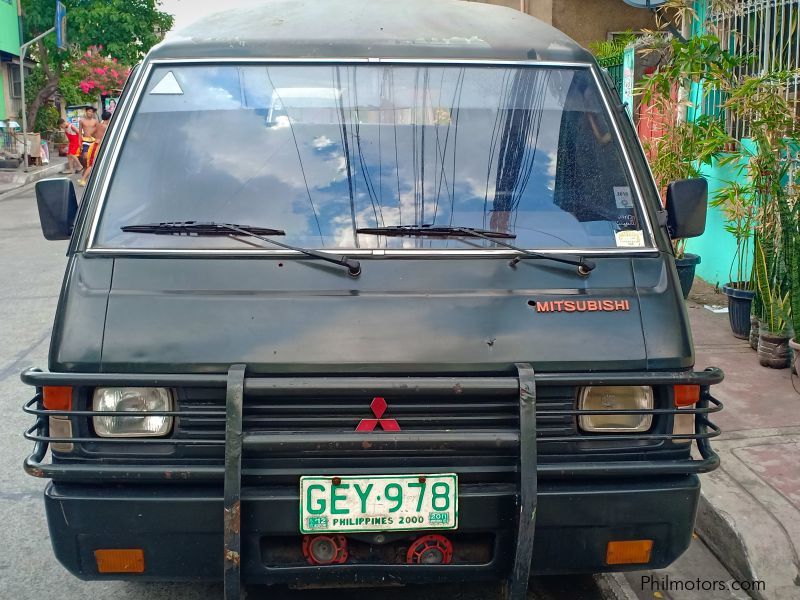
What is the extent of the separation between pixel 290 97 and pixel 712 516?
2629 millimetres

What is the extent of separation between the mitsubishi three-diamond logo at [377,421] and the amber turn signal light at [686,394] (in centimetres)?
95

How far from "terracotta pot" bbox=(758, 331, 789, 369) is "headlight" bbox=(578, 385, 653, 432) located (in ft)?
12.2

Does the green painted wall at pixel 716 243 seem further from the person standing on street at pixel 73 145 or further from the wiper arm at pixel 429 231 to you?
the person standing on street at pixel 73 145

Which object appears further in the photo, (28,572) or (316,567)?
(28,572)

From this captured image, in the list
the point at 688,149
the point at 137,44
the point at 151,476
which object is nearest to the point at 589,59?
the point at 151,476

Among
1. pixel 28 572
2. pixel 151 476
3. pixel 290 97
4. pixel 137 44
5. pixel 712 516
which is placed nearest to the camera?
pixel 151 476

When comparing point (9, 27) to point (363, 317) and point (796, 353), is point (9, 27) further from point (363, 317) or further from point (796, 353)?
point (363, 317)

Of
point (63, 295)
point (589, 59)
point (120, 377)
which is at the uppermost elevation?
point (589, 59)

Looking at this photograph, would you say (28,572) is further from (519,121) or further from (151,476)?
(519,121)

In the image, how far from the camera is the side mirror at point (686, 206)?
3.50 meters

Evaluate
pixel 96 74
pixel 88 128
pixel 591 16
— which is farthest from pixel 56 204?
pixel 96 74

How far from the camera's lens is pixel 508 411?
9.29 feet

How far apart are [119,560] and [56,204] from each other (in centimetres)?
146

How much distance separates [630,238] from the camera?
328cm
